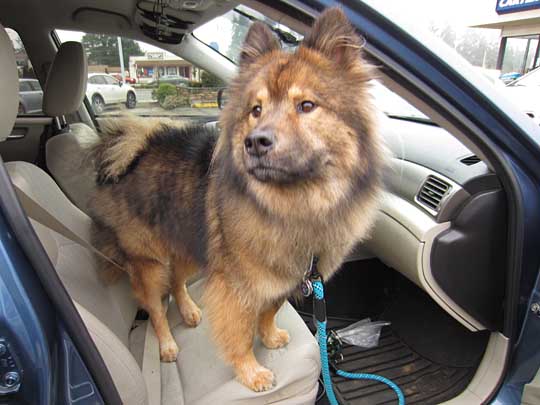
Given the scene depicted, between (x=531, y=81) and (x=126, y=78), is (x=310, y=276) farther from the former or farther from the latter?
(x=531, y=81)

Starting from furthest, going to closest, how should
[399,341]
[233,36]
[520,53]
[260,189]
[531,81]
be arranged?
[520,53] < [531,81] < [233,36] < [399,341] < [260,189]

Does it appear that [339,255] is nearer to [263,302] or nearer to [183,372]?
[263,302]

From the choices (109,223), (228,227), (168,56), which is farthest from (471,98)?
(168,56)

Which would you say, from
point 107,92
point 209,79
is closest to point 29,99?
point 107,92

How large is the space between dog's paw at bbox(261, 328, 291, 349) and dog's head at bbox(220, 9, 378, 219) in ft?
2.34

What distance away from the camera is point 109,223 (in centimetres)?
211

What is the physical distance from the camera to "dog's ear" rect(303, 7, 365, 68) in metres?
1.26

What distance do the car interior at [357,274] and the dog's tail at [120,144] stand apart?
0.20 metres

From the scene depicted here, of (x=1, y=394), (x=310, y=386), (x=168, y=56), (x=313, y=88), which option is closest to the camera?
(x=1, y=394)

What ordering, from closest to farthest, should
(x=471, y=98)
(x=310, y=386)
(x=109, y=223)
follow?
(x=471, y=98) → (x=310, y=386) → (x=109, y=223)

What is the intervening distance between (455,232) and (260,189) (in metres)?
0.93

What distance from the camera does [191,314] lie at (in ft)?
7.25

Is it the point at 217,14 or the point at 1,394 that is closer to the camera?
the point at 1,394

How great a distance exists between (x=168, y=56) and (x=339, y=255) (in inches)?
90.6
